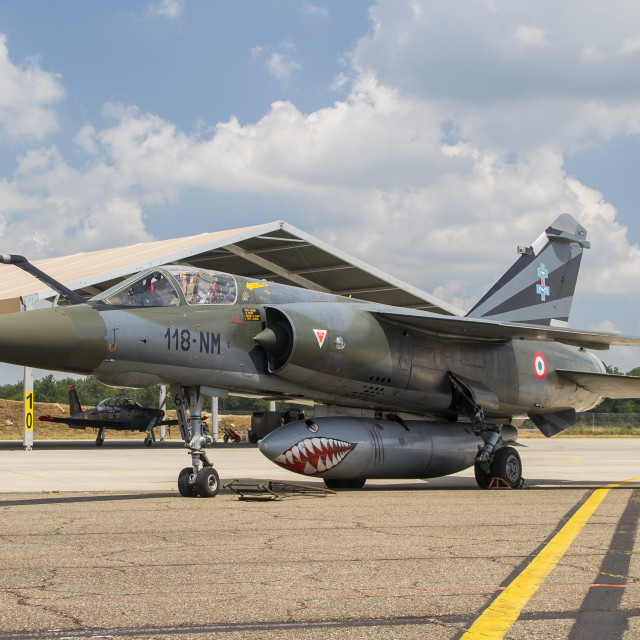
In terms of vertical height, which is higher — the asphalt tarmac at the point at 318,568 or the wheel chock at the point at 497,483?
the asphalt tarmac at the point at 318,568

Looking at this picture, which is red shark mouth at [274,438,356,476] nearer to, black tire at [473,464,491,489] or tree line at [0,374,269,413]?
black tire at [473,464,491,489]

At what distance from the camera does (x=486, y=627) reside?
3605 mm

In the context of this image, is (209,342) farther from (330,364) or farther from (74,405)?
(74,405)

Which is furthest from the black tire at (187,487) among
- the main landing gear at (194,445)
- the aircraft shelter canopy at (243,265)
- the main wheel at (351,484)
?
the aircraft shelter canopy at (243,265)

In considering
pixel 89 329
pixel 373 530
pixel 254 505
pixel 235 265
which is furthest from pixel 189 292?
pixel 235 265

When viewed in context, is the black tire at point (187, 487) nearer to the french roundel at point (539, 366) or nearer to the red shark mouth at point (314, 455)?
the red shark mouth at point (314, 455)

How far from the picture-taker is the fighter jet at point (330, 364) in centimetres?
942

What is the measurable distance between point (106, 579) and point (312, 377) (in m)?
6.49

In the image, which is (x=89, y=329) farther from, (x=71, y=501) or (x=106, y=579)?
(x=106, y=579)

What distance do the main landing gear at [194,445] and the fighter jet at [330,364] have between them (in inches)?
0.7

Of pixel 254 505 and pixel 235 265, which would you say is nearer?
pixel 254 505

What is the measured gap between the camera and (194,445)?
390 inches

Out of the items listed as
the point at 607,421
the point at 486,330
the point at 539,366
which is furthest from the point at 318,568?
the point at 607,421

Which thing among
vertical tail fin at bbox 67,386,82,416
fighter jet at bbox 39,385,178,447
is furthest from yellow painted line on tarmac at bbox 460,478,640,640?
vertical tail fin at bbox 67,386,82,416
